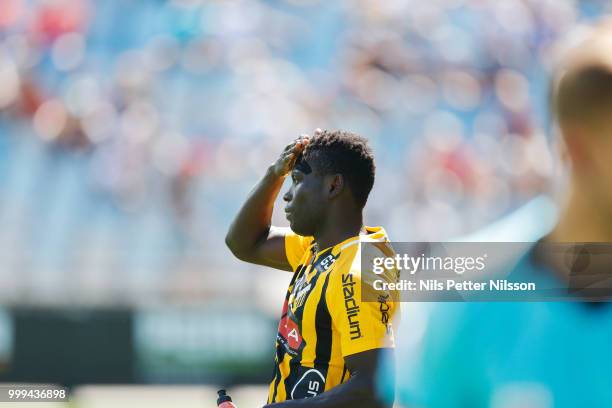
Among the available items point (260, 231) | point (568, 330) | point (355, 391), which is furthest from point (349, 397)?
point (568, 330)

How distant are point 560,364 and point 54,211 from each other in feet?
32.9

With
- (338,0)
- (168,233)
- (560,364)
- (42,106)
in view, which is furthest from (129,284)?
(560,364)

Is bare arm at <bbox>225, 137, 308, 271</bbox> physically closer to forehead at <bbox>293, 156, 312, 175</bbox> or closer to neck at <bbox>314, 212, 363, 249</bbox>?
forehead at <bbox>293, 156, 312, 175</bbox>

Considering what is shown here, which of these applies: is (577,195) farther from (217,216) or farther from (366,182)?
(217,216)

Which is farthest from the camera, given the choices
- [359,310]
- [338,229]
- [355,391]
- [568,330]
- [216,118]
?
[216,118]

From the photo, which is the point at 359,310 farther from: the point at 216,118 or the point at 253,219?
the point at 216,118

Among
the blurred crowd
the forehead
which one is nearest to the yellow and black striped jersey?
the forehead

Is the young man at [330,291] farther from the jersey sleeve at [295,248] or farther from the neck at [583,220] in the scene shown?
the neck at [583,220]

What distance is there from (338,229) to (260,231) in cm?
57

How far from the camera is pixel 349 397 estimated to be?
2.25m

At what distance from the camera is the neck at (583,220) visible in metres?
0.76

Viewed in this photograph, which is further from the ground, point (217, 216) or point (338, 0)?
point (338, 0)

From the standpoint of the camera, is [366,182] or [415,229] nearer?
[366,182]

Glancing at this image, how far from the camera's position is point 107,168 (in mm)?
10344
